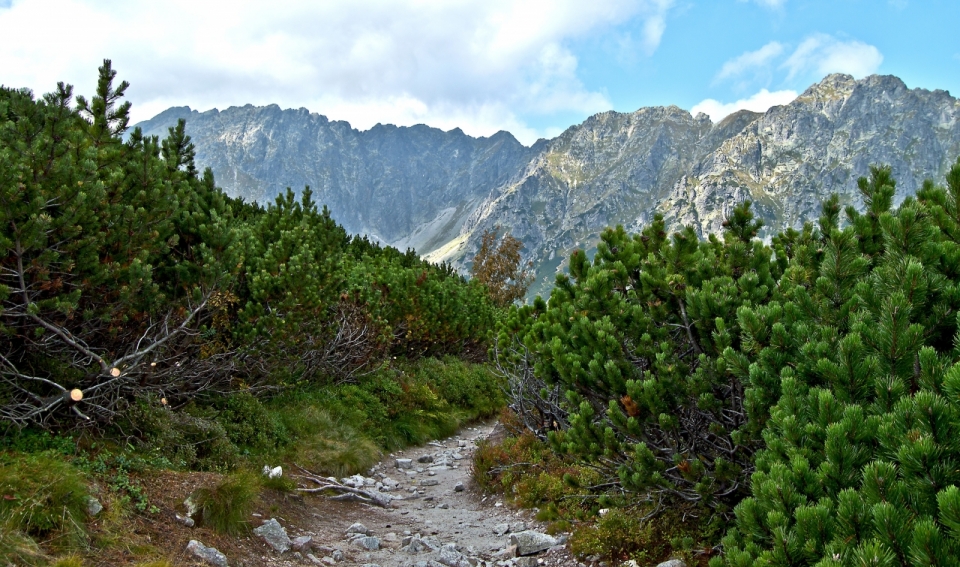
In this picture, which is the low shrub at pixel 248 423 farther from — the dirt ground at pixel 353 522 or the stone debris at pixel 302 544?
the stone debris at pixel 302 544

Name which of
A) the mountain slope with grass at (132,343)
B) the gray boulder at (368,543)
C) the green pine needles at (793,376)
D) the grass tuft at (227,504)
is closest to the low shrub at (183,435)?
the mountain slope with grass at (132,343)

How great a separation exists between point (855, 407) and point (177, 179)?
9.00 m

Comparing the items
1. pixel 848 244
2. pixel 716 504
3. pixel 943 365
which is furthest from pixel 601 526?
pixel 943 365

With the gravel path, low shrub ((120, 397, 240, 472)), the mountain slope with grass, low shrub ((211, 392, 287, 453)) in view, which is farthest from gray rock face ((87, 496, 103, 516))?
low shrub ((211, 392, 287, 453))

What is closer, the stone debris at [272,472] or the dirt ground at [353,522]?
the dirt ground at [353,522]

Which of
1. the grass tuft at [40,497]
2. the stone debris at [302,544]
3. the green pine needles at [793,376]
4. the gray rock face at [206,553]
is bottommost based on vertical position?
the stone debris at [302,544]

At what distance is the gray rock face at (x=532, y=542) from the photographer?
736 cm

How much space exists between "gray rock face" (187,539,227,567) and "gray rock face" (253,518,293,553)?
1.19m

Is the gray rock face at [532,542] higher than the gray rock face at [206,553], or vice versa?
the gray rock face at [206,553]

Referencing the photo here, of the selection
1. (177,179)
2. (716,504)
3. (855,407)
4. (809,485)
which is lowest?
(716,504)

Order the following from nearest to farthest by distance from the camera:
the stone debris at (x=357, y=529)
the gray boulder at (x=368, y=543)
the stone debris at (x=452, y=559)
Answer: the stone debris at (x=452, y=559) < the gray boulder at (x=368, y=543) < the stone debris at (x=357, y=529)

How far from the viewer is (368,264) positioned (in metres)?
20.6

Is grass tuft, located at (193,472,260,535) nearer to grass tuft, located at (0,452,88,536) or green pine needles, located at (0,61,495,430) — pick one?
grass tuft, located at (0,452,88,536)

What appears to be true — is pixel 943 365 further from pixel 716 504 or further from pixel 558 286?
pixel 558 286
